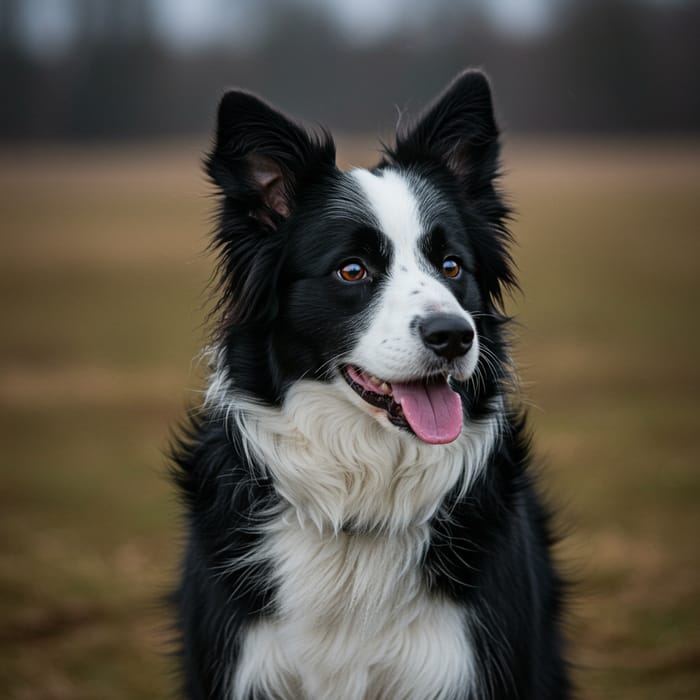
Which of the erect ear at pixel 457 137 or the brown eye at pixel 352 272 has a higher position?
the erect ear at pixel 457 137

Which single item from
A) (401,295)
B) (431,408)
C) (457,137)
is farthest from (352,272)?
(457,137)

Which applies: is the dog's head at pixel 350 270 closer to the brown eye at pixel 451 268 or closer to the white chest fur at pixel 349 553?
the brown eye at pixel 451 268

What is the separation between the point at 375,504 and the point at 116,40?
59217 mm

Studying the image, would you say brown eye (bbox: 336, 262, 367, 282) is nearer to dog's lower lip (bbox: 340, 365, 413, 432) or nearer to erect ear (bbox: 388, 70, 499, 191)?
dog's lower lip (bbox: 340, 365, 413, 432)

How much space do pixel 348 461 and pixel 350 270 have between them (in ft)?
2.48

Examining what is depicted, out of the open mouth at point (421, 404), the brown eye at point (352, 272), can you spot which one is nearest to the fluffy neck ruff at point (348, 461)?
the open mouth at point (421, 404)

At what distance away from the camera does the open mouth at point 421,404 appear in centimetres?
370

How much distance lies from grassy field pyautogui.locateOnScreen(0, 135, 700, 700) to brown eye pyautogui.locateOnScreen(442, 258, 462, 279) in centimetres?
50

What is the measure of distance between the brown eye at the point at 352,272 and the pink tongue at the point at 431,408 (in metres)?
0.46

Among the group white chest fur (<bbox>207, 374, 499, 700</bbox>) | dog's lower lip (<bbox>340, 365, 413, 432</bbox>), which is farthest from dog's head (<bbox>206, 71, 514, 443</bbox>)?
white chest fur (<bbox>207, 374, 499, 700</bbox>)

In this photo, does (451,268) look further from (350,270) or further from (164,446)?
(164,446)

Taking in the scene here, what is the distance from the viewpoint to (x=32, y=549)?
26.2 feet

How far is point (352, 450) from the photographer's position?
3.97 metres

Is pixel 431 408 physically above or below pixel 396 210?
below
